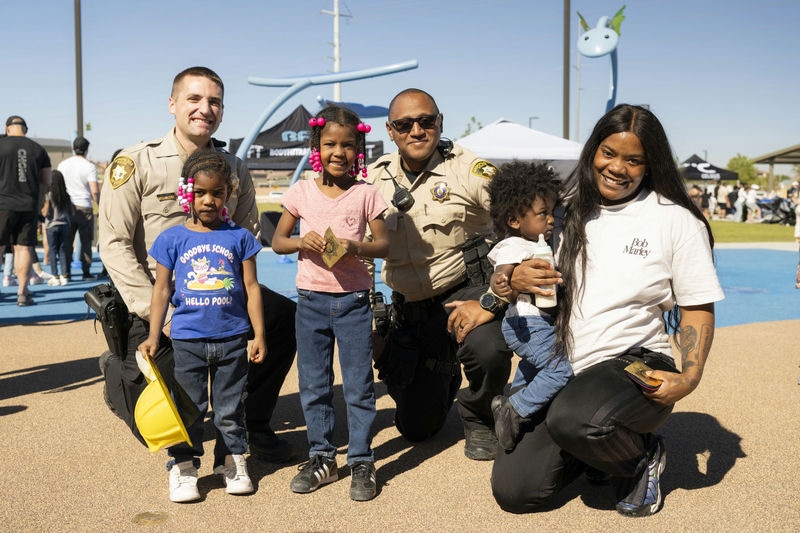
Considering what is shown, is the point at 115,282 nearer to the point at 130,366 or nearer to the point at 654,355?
the point at 130,366

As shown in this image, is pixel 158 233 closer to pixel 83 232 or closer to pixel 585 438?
pixel 585 438

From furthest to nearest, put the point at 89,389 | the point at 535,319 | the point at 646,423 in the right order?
the point at 89,389 → the point at 535,319 → the point at 646,423

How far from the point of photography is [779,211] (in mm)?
30750

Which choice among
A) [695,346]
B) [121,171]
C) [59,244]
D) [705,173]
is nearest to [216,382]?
[121,171]

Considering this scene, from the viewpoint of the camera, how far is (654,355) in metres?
3.43

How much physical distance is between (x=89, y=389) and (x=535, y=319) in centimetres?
364

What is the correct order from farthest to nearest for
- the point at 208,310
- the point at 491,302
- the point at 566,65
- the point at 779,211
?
the point at 779,211
the point at 566,65
the point at 491,302
the point at 208,310

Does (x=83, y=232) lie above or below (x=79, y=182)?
below

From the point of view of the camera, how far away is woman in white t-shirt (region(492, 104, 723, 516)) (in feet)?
10.8

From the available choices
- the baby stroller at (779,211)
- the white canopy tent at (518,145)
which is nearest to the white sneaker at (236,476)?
the white canopy tent at (518,145)

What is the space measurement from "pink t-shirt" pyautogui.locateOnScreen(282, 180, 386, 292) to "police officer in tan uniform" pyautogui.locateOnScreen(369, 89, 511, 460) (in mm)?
533

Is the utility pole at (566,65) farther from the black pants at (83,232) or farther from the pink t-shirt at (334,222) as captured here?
the pink t-shirt at (334,222)

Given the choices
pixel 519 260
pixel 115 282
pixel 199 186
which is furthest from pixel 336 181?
pixel 115 282

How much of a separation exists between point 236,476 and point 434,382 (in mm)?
1332
